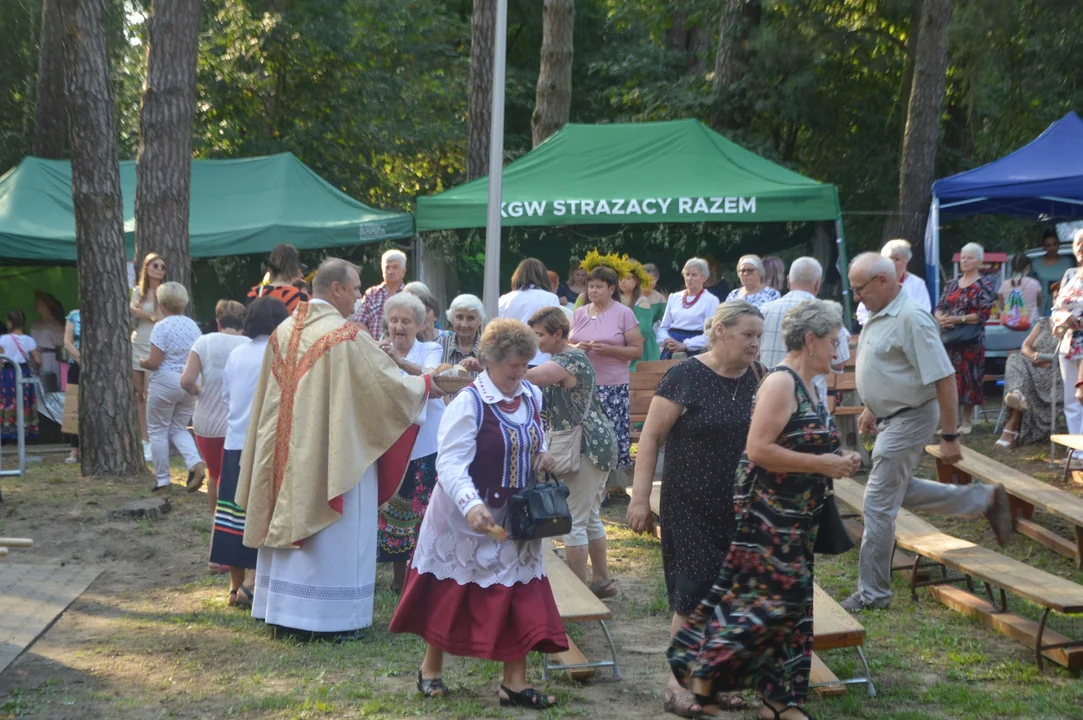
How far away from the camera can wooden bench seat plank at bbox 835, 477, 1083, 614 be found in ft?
16.6

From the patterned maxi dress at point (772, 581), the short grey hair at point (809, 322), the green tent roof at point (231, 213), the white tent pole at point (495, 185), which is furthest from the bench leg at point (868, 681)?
the green tent roof at point (231, 213)

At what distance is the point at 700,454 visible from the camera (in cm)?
480

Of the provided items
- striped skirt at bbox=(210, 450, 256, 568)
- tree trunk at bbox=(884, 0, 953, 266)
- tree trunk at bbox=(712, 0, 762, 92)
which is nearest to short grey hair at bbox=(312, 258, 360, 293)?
striped skirt at bbox=(210, 450, 256, 568)

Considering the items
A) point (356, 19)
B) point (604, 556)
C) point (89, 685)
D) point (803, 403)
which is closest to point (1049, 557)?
point (604, 556)

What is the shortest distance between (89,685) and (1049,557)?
5522 millimetres

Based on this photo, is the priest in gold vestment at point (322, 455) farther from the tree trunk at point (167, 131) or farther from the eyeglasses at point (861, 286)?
the tree trunk at point (167, 131)

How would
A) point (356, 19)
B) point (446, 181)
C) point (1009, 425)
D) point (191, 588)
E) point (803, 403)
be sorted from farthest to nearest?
point (446, 181) → point (356, 19) → point (1009, 425) → point (191, 588) → point (803, 403)

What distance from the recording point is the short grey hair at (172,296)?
9.19 m

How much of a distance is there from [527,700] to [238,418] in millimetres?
2449

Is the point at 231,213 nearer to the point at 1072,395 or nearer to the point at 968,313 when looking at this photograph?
the point at 968,313

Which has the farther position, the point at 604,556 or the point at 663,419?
the point at 604,556

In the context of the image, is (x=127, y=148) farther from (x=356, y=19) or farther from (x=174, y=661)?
(x=174, y=661)

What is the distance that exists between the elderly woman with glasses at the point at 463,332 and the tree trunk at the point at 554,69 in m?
10.9

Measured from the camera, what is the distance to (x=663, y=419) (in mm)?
4781
